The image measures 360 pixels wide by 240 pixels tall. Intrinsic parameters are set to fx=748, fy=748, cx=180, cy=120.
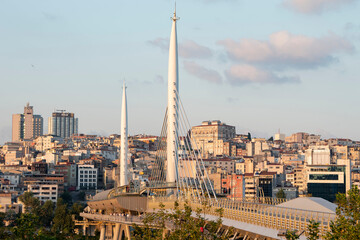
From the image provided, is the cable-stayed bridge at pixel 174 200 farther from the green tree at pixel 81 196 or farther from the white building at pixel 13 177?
the white building at pixel 13 177

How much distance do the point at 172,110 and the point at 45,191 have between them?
62.6 m

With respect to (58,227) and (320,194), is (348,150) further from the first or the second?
(58,227)

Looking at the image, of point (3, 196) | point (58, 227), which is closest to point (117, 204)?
point (58, 227)

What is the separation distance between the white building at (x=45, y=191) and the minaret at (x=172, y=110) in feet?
201

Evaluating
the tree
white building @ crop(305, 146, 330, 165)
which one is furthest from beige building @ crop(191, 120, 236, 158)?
the tree

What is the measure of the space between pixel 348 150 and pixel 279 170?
32.6 m

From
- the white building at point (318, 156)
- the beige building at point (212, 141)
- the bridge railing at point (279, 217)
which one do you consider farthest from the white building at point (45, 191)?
the beige building at point (212, 141)

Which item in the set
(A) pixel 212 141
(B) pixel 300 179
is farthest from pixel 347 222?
(A) pixel 212 141

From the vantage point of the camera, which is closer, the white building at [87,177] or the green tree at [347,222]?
the green tree at [347,222]

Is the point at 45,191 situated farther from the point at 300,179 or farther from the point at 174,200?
the point at 174,200

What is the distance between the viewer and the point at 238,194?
10750 centimetres

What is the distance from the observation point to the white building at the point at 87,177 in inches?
5123

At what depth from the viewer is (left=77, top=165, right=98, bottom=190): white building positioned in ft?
427

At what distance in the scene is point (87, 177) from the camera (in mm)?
130750
